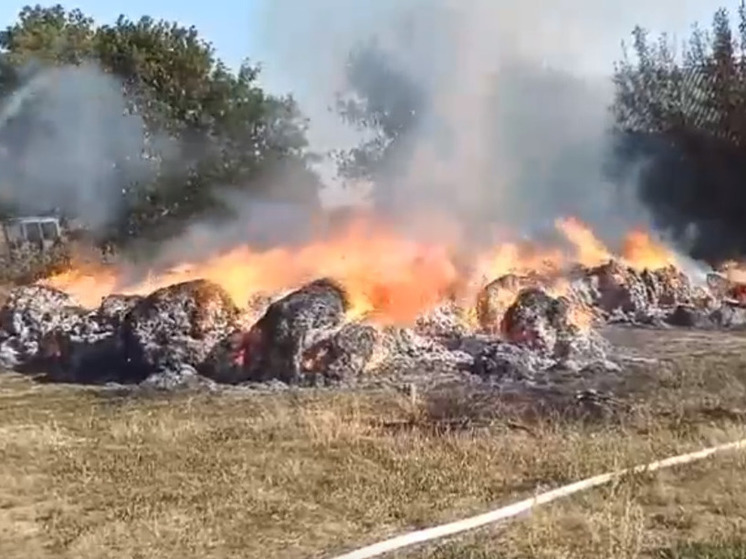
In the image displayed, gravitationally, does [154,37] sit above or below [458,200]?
above

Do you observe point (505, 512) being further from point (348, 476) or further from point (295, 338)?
point (295, 338)

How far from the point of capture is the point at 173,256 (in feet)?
95.7

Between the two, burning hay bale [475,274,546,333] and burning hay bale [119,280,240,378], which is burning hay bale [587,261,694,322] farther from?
burning hay bale [119,280,240,378]

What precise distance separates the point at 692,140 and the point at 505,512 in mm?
25403

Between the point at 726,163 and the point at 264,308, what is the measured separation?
18473 millimetres

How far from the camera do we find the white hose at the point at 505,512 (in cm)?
806

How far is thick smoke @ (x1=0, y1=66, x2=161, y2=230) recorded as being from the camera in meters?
29.5

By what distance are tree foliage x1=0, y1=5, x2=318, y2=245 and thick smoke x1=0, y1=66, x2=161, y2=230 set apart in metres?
0.58

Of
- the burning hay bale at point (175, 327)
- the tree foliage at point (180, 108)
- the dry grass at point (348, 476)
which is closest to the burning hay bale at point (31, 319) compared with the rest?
the burning hay bale at point (175, 327)

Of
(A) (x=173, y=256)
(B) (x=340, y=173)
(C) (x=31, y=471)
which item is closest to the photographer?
(C) (x=31, y=471)

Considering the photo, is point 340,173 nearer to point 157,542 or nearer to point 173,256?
point 173,256

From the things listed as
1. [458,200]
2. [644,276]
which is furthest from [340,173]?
[644,276]

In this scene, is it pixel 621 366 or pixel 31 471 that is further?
pixel 621 366

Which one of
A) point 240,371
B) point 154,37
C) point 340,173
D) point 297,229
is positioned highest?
point 154,37
